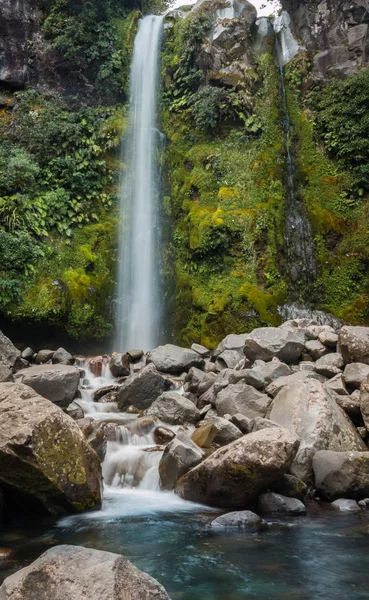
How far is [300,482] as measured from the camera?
20.2 feet

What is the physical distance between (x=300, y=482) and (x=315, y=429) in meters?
0.85

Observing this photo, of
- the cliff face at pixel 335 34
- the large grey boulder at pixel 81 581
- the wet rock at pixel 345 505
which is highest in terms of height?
the cliff face at pixel 335 34

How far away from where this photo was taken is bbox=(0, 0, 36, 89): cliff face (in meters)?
19.4

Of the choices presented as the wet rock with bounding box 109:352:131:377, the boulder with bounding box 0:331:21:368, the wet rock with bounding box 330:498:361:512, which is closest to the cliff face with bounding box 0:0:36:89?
the boulder with bounding box 0:331:21:368

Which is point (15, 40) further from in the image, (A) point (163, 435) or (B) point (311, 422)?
(B) point (311, 422)

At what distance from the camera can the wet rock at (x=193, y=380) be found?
9.79m

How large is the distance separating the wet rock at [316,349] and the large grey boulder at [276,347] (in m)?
0.12

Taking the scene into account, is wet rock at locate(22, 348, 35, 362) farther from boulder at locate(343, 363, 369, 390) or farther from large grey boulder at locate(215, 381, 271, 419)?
boulder at locate(343, 363, 369, 390)

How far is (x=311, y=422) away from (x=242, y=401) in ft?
4.99

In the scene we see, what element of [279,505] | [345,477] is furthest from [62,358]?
[345,477]

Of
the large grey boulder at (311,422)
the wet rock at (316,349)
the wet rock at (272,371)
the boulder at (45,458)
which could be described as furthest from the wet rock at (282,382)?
the boulder at (45,458)

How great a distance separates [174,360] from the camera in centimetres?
1109

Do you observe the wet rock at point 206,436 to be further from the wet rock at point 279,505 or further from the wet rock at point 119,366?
the wet rock at point 119,366

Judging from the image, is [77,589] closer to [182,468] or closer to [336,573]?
[336,573]
